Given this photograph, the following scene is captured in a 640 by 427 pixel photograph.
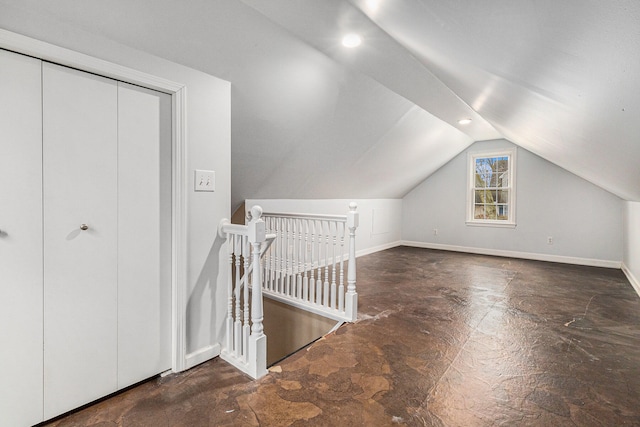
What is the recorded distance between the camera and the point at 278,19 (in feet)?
5.96

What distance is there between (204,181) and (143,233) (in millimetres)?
453

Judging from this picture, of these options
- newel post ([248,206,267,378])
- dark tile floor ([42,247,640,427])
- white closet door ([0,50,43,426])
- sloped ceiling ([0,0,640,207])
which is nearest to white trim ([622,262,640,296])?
dark tile floor ([42,247,640,427])

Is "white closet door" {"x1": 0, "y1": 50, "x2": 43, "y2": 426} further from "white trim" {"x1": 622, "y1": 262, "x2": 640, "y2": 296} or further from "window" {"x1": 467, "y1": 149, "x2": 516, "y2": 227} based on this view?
"window" {"x1": 467, "y1": 149, "x2": 516, "y2": 227}

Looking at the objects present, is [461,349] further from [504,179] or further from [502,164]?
[502,164]

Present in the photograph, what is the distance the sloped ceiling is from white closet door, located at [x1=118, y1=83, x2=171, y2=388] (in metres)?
0.37

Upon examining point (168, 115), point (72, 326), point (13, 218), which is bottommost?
point (72, 326)

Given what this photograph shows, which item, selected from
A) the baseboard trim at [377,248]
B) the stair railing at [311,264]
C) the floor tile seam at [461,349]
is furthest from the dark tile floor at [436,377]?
the baseboard trim at [377,248]

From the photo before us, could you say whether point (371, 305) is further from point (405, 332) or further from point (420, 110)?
point (420, 110)

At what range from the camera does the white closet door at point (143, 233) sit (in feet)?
5.31

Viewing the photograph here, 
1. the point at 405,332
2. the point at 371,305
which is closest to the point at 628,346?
the point at 405,332

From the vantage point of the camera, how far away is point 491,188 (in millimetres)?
5828

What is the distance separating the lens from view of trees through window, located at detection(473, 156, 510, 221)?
569 cm

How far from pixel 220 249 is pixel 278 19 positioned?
4.85 ft

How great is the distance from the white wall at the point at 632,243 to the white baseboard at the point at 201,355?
4.51m
